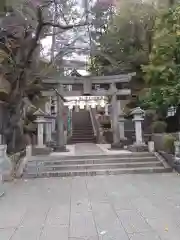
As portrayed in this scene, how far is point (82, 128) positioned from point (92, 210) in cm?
1677

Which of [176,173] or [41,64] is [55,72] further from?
[176,173]

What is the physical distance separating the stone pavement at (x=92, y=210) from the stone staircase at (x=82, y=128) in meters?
11.7

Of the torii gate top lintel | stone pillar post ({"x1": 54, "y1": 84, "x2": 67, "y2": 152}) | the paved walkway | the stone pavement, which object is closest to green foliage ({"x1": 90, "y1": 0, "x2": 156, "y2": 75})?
the torii gate top lintel

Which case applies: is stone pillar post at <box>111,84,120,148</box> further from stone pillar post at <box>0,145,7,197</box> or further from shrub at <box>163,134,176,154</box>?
stone pillar post at <box>0,145,7,197</box>

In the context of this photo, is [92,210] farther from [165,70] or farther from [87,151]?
[165,70]

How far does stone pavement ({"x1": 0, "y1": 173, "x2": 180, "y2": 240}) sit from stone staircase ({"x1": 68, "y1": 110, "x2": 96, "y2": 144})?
11.7 metres

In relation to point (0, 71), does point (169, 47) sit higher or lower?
higher

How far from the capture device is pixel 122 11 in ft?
58.9

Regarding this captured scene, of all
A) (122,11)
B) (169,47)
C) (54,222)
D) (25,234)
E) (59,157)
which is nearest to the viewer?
(25,234)

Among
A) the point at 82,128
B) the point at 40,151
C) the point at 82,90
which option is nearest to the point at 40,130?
the point at 40,151

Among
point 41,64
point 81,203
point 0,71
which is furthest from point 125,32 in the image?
point 81,203

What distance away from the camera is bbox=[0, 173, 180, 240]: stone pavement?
4.15 meters

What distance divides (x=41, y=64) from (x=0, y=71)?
368 centimetres

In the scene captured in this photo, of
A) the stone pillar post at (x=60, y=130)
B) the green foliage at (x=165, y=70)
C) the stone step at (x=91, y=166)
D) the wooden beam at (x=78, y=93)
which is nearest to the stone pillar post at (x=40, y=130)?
the stone pillar post at (x=60, y=130)
